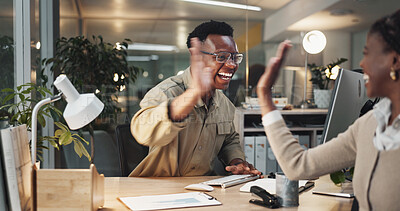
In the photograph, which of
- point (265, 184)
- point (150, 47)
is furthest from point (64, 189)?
point (150, 47)

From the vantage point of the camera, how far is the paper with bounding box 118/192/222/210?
4.73ft

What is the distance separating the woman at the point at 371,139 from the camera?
3.31 feet

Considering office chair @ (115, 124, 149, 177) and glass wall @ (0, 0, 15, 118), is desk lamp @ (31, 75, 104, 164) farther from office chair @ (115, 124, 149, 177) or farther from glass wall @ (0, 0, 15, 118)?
glass wall @ (0, 0, 15, 118)

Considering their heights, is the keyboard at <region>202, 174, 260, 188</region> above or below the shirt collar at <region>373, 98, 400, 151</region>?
below

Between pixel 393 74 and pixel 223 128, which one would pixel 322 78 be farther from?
pixel 393 74

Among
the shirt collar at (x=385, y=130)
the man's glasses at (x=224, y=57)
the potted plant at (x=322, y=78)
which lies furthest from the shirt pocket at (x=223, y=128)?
the potted plant at (x=322, y=78)

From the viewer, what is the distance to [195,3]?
167 inches

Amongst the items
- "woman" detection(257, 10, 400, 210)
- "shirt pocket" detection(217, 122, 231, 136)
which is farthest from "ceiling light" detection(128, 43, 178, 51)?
"woman" detection(257, 10, 400, 210)

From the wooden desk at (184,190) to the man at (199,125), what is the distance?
206mm

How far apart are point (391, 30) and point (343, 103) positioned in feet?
2.14

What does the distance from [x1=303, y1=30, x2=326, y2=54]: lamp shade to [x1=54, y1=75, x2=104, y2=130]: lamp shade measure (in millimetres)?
3697

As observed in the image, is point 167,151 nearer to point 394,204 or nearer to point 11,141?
point 11,141

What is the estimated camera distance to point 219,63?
2330 millimetres

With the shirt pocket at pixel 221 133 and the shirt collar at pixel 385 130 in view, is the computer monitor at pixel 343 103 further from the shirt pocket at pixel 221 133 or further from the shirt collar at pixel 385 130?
the shirt pocket at pixel 221 133
